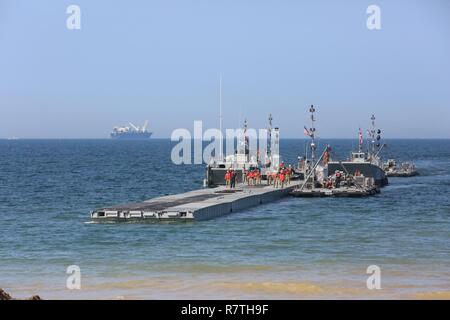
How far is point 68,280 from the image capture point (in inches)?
1244

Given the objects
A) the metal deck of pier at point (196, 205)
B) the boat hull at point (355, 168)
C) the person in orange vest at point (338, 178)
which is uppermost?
the boat hull at point (355, 168)

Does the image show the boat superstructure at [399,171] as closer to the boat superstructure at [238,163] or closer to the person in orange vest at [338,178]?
the boat superstructure at [238,163]

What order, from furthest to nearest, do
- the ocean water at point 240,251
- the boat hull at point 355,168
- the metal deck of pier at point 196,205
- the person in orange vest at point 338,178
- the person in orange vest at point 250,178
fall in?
the boat hull at point 355,168
the person in orange vest at point 338,178
the person in orange vest at point 250,178
the metal deck of pier at point 196,205
the ocean water at point 240,251

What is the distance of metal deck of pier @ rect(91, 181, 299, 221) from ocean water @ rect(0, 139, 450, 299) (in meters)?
0.71

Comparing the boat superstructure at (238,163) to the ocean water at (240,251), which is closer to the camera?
the ocean water at (240,251)

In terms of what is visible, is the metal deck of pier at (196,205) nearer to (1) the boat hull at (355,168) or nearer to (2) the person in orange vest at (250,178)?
(2) the person in orange vest at (250,178)

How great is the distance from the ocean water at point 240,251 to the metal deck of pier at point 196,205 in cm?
71

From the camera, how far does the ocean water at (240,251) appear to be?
30672 millimetres

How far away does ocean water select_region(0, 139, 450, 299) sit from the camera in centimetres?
3067

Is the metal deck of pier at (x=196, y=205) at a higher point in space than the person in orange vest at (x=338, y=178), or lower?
lower

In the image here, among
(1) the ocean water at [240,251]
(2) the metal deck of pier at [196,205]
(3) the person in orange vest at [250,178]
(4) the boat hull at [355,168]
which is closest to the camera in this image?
(1) the ocean water at [240,251]

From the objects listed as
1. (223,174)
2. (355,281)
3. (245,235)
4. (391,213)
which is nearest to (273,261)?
(355,281)

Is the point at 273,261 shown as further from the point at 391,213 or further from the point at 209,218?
the point at 391,213

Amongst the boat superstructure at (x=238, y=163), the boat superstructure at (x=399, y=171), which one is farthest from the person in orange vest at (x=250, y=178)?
the boat superstructure at (x=399, y=171)
